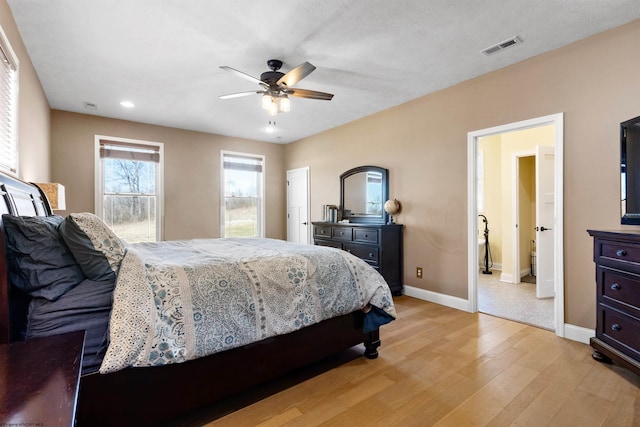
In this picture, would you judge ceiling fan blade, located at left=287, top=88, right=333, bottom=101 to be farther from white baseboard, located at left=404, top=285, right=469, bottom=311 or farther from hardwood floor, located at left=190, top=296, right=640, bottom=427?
white baseboard, located at left=404, top=285, right=469, bottom=311

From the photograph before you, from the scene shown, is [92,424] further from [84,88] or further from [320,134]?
[320,134]

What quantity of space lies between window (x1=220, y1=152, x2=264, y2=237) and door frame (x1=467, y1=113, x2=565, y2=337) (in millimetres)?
3990

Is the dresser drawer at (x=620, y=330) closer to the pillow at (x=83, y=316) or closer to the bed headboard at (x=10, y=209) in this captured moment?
the pillow at (x=83, y=316)

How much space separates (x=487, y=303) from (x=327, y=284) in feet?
8.73

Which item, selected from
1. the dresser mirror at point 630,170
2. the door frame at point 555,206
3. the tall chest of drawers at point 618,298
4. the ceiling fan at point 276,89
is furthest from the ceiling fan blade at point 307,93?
the tall chest of drawers at point 618,298

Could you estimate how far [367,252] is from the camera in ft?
13.4

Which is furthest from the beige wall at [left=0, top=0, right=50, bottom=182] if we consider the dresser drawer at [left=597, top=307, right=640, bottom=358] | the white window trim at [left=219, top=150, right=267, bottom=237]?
the dresser drawer at [left=597, top=307, right=640, bottom=358]

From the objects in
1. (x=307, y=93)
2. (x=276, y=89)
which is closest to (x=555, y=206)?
(x=307, y=93)

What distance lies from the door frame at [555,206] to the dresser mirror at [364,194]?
1.20 meters

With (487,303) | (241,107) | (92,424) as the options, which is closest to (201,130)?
A: (241,107)

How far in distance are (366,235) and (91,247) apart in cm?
313

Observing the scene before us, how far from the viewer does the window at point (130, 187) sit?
15.1 ft

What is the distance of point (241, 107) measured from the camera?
421 centimetres

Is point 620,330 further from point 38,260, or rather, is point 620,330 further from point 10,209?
point 10,209
